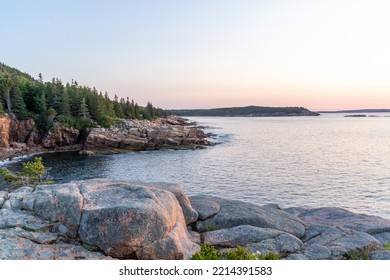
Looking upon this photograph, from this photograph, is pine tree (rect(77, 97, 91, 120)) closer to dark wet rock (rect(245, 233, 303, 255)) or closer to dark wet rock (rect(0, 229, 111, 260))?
dark wet rock (rect(0, 229, 111, 260))

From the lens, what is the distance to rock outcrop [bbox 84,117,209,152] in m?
70.8

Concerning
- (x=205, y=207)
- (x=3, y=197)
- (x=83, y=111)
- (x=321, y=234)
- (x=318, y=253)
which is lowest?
(x=321, y=234)

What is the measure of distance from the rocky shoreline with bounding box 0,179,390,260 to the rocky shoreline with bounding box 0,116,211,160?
5464cm

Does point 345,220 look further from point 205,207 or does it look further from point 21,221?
point 21,221

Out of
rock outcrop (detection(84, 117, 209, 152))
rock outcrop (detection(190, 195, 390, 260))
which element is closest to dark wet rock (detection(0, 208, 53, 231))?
rock outcrop (detection(190, 195, 390, 260))

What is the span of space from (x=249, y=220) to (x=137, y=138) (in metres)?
61.4

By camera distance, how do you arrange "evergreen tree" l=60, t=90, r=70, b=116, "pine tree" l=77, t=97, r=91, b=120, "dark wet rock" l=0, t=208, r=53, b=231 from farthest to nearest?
"pine tree" l=77, t=97, r=91, b=120, "evergreen tree" l=60, t=90, r=70, b=116, "dark wet rock" l=0, t=208, r=53, b=231

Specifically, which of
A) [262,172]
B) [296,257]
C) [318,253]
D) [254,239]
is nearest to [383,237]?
[318,253]

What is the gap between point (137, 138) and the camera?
75.4 meters

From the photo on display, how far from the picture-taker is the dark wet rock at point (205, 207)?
1620 centimetres

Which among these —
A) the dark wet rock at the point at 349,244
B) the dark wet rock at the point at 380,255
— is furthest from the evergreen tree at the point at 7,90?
the dark wet rock at the point at 380,255

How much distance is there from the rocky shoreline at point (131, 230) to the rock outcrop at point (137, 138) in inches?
2265
